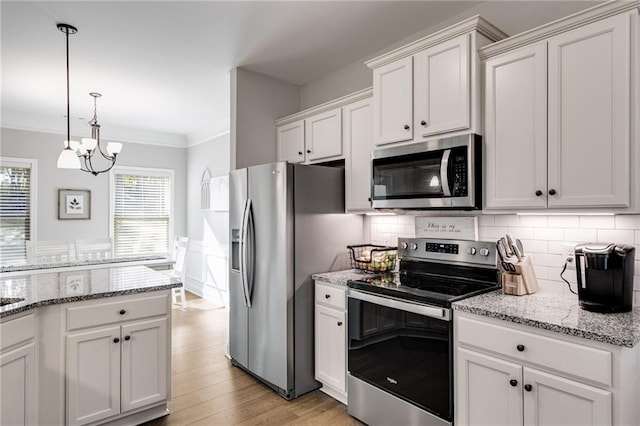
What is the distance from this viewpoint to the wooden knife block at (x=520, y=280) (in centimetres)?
207

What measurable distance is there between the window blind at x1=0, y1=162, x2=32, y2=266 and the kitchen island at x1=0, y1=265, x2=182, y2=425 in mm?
3345

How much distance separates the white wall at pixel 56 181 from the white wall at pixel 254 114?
3481 mm

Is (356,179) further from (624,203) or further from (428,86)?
(624,203)

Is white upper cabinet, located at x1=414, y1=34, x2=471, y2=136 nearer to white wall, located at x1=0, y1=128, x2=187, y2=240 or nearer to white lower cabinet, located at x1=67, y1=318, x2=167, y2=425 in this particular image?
white lower cabinet, located at x1=67, y1=318, x2=167, y2=425

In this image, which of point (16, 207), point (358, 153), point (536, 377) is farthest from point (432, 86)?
point (16, 207)

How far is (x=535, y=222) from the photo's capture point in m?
2.22

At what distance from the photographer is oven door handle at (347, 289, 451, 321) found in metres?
1.97

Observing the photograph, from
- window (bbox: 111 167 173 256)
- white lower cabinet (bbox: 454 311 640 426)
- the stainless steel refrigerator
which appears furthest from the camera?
window (bbox: 111 167 173 256)

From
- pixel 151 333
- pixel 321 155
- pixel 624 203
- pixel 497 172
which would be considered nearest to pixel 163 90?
pixel 321 155

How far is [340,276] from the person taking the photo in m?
2.76

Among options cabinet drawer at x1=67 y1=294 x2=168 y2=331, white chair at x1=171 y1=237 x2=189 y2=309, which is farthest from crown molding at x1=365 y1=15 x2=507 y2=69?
white chair at x1=171 y1=237 x2=189 y2=309

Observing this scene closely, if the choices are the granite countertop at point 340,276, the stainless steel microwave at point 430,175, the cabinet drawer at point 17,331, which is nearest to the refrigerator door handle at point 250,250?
the granite countertop at point 340,276

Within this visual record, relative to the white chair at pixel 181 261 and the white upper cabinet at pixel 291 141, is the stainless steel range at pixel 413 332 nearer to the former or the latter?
the white upper cabinet at pixel 291 141

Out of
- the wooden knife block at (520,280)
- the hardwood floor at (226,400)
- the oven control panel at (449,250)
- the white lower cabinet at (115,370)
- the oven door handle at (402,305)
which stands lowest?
the hardwood floor at (226,400)
